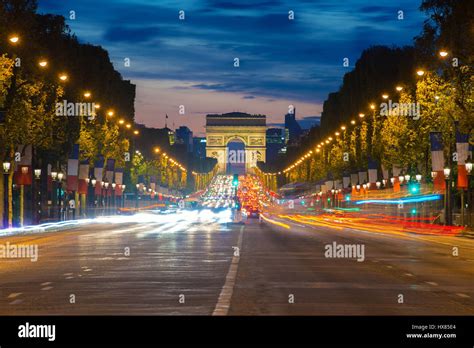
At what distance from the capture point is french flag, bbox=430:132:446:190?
203ft

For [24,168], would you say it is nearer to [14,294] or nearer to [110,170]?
[110,170]

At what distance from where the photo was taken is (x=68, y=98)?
86812mm

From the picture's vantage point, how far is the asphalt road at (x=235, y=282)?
18.6 meters

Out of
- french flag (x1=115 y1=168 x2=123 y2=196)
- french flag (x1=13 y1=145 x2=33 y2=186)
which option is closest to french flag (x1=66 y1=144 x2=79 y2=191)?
french flag (x1=13 y1=145 x2=33 y2=186)

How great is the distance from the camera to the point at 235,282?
944 inches

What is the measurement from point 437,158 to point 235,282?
39.9 m

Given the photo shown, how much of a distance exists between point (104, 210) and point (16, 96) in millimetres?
49092

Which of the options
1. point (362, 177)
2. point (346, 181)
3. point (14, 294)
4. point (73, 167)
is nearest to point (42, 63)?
point (73, 167)

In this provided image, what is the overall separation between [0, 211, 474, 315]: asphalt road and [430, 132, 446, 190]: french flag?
21559mm

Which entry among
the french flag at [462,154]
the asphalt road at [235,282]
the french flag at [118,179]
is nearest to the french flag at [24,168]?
the french flag at [462,154]

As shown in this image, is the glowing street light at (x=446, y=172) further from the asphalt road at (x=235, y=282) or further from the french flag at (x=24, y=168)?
the french flag at (x=24, y=168)

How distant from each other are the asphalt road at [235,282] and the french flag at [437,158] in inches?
849
